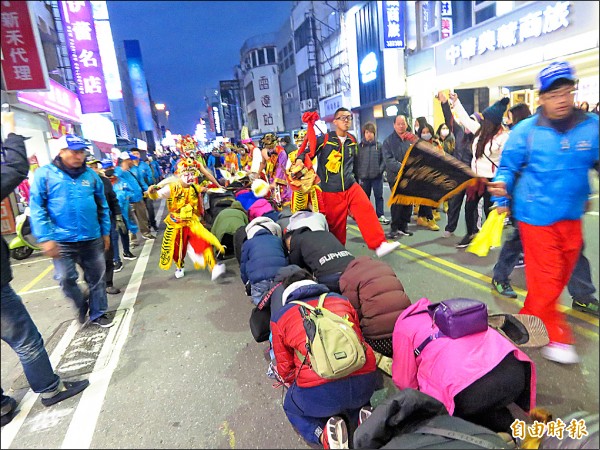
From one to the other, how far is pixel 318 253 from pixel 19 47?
2539 millimetres

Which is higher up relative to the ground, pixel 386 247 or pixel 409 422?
pixel 409 422

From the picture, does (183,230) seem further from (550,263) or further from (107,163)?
(550,263)

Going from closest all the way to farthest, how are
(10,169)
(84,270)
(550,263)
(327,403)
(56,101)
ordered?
1. (10,169)
2. (56,101)
3. (327,403)
4. (550,263)
5. (84,270)

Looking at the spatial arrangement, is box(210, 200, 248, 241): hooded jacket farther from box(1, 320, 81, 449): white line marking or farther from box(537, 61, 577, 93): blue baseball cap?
box(537, 61, 577, 93): blue baseball cap

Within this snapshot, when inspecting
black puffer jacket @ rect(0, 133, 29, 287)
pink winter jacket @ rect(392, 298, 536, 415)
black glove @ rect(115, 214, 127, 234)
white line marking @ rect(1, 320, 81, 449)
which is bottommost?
pink winter jacket @ rect(392, 298, 536, 415)

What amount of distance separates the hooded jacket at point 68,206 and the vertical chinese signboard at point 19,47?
1830 mm

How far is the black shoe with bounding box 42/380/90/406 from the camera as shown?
1.37m

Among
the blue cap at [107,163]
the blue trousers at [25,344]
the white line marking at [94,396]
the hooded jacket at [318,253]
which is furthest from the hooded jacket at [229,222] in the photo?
the blue trousers at [25,344]

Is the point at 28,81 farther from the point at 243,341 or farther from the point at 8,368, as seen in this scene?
the point at 243,341

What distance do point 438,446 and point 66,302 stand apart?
117 inches

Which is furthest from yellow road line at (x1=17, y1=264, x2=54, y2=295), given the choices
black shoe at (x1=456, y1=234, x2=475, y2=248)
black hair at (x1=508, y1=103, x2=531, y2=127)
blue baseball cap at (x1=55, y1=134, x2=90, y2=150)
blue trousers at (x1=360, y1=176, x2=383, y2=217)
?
black shoe at (x1=456, y1=234, x2=475, y2=248)

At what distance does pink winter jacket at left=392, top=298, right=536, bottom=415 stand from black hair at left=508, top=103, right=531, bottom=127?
1.32m

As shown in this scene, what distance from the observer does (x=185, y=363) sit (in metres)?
2.73

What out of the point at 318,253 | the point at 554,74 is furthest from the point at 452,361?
the point at 318,253
